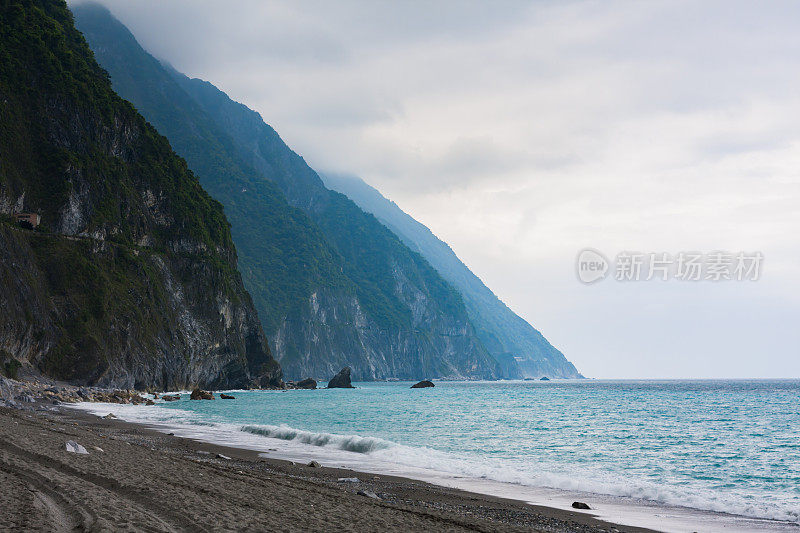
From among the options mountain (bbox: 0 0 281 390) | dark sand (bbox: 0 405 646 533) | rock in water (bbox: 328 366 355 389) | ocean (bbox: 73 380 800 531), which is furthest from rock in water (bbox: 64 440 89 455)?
rock in water (bbox: 328 366 355 389)

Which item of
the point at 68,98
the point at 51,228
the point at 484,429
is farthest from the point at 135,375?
the point at 484,429

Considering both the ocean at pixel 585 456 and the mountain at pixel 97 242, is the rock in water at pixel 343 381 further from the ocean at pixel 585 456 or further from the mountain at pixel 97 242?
the ocean at pixel 585 456

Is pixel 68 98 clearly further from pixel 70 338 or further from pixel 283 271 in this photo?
pixel 283 271

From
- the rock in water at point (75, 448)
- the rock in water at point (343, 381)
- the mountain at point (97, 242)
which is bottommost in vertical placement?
the rock in water at point (343, 381)

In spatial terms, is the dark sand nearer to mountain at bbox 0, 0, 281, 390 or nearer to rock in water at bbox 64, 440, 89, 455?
rock in water at bbox 64, 440, 89, 455

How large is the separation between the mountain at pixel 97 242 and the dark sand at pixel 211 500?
50669 millimetres

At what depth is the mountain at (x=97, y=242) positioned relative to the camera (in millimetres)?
65312

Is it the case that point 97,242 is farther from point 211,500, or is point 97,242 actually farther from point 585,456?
point 211,500

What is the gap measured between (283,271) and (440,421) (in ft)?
509

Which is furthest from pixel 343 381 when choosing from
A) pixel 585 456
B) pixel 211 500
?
pixel 211 500

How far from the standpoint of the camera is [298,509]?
11.4 meters

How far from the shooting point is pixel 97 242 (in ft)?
257

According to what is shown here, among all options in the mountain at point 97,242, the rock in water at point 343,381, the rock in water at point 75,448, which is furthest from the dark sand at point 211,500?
the rock in water at point 343,381

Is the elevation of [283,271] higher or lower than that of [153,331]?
higher
